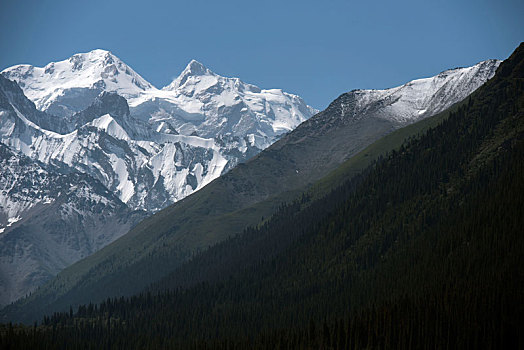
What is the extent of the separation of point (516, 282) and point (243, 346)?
71849mm

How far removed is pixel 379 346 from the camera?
A: 15775 centimetres

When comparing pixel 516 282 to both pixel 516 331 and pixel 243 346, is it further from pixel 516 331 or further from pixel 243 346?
pixel 243 346

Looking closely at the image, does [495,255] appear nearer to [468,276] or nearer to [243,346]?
[468,276]

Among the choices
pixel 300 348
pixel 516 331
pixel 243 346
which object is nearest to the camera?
pixel 516 331

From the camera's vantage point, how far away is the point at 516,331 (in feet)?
497

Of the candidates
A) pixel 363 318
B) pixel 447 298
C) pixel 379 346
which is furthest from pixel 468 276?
pixel 379 346

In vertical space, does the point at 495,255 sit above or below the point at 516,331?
above

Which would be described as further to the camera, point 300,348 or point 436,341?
point 300,348

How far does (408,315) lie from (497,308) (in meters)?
20.6

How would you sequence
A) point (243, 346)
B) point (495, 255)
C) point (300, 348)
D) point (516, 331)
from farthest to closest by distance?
1. point (495, 255)
2. point (243, 346)
3. point (300, 348)
4. point (516, 331)

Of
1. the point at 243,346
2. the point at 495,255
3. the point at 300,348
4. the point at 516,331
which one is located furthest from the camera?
the point at 495,255

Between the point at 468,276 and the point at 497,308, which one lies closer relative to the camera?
the point at 497,308

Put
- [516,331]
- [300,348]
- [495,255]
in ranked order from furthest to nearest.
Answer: [495,255] < [300,348] < [516,331]

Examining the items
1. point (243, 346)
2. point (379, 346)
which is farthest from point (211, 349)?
point (379, 346)
